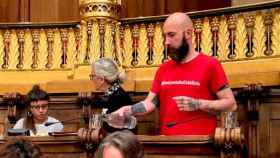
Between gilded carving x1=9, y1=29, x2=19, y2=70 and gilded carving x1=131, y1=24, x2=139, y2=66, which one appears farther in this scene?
gilded carving x1=9, y1=29, x2=19, y2=70

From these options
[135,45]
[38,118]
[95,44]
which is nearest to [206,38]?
[135,45]

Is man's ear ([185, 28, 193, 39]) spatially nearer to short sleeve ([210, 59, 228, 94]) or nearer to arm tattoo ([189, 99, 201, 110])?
short sleeve ([210, 59, 228, 94])

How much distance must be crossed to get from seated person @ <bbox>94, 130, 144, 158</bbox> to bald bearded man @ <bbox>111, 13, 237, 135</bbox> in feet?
4.81

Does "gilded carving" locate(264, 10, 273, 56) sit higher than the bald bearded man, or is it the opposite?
"gilded carving" locate(264, 10, 273, 56)

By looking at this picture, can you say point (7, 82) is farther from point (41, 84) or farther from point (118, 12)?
point (118, 12)

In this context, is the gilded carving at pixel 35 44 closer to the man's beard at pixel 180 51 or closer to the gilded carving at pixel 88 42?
the gilded carving at pixel 88 42

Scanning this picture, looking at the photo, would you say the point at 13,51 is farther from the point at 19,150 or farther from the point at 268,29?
the point at 19,150

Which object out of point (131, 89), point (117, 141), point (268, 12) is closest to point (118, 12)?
point (131, 89)

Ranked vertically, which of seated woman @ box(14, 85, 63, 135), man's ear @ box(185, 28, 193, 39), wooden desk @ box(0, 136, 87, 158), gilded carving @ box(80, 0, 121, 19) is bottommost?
wooden desk @ box(0, 136, 87, 158)

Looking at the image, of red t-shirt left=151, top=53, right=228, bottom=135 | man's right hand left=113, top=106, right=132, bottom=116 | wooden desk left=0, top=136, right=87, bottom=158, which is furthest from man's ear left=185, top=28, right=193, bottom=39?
wooden desk left=0, top=136, right=87, bottom=158

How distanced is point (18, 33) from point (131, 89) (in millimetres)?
1690

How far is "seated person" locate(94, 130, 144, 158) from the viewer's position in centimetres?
262

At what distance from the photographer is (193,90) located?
4.29 metres

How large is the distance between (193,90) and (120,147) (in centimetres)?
172
